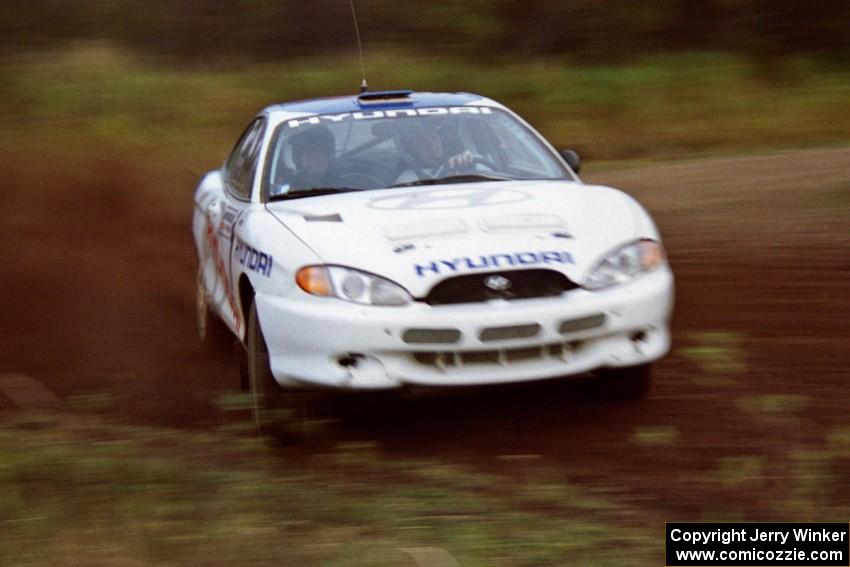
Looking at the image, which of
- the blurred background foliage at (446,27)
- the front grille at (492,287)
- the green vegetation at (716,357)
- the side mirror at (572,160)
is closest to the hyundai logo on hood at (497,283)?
the front grille at (492,287)

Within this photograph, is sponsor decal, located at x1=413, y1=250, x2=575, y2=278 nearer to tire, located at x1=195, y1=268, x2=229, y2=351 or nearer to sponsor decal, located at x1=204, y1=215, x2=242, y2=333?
sponsor decal, located at x1=204, y1=215, x2=242, y2=333

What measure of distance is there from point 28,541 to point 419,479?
144 centimetres

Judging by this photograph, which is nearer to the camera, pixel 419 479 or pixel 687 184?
pixel 419 479

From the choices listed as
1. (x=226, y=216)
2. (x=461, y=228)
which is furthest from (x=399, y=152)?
(x=461, y=228)

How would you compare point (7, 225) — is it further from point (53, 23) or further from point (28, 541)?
point (53, 23)

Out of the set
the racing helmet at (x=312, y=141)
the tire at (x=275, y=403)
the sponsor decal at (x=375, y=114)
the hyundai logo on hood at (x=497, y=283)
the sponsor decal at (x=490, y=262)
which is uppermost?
the sponsor decal at (x=375, y=114)

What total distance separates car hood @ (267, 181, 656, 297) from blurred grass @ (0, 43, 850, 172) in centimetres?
1231

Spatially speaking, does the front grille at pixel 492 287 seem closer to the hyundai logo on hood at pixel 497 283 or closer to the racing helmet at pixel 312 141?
the hyundai logo on hood at pixel 497 283

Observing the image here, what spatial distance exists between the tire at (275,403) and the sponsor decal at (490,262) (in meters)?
0.78

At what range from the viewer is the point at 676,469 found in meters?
5.39

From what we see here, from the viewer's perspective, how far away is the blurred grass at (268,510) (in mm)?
4336

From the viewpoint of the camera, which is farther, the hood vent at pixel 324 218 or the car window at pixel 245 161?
the car window at pixel 245 161

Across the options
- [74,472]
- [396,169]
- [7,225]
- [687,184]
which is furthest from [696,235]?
[74,472]

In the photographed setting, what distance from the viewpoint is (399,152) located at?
7129mm
